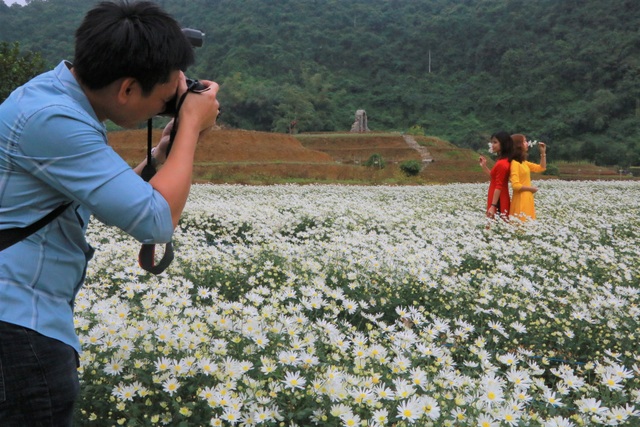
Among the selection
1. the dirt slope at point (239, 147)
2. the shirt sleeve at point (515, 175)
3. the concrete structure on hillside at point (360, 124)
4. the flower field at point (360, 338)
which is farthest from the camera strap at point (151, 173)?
the concrete structure on hillside at point (360, 124)

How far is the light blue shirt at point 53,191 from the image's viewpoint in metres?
1.29

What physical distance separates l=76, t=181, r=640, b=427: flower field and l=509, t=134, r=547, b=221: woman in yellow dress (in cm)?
78

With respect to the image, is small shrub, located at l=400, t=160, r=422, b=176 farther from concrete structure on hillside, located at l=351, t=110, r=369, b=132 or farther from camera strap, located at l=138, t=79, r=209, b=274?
concrete structure on hillside, located at l=351, t=110, r=369, b=132

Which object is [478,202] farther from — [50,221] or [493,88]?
[493,88]

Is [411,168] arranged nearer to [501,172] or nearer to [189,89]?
[501,172]

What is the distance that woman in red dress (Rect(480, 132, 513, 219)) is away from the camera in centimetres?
708

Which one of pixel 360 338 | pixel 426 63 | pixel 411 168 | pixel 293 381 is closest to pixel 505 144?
pixel 360 338

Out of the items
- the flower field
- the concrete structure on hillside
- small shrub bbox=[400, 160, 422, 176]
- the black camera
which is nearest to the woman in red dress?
the flower field

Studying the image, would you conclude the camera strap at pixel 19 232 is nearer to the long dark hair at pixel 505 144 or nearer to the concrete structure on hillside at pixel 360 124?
the long dark hair at pixel 505 144

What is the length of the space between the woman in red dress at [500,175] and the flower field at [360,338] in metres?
0.99

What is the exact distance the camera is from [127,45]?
4.41 ft

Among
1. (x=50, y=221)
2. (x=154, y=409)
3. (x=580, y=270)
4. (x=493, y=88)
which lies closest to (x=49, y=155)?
(x=50, y=221)

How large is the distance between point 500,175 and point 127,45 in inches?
258

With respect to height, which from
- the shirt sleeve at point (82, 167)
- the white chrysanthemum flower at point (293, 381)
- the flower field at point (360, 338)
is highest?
the shirt sleeve at point (82, 167)
